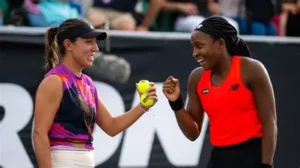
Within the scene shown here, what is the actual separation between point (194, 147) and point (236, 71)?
2.98 meters

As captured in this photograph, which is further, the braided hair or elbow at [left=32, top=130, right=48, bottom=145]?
the braided hair

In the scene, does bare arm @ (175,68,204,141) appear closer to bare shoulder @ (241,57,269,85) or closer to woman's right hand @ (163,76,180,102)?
woman's right hand @ (163,76,180,102)

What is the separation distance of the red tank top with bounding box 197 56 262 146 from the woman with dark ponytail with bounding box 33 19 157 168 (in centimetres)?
82

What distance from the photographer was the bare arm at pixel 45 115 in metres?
5.16

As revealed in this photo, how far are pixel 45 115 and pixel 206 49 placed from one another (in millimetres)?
1131

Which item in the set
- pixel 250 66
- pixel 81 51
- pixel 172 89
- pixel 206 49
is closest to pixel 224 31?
pixel 206 49

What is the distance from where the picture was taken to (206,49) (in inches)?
213

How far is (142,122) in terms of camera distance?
8.19m

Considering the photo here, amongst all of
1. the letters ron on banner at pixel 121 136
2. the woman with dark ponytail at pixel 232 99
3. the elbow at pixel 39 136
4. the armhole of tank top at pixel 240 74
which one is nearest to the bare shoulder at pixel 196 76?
the woman with dark ponytail at pixel 232 99

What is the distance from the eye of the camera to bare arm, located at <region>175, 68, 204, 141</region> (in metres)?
5.63

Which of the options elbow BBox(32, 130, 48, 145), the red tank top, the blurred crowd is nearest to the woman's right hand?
the red tank top

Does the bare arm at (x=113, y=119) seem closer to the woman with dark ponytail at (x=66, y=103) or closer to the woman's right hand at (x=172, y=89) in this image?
the woman with dark ponytail at (x=66, y=103)

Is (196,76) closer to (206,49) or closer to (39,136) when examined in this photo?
(206,49)

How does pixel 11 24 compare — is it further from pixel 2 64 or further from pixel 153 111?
pixel 153 111
